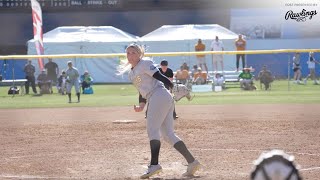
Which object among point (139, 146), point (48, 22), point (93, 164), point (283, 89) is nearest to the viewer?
point (93, 164)

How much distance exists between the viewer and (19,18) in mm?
32094

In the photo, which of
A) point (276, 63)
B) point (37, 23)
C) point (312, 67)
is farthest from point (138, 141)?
point (276, 63)

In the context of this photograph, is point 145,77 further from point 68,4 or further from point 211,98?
point 68,4

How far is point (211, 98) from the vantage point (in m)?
23.3

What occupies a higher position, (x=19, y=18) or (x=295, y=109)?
(x=19, y=18)

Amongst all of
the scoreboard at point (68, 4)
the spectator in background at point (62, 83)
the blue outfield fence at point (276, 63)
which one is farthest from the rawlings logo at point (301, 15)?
the spectator in background at point (62, 83)

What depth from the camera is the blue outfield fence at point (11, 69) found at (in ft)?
103

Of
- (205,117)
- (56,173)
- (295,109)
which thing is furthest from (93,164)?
(295,109)

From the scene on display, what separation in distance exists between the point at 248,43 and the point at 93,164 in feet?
86.7

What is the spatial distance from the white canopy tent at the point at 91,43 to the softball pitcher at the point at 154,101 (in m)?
25.0

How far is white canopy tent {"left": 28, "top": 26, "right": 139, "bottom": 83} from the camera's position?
32938 mm

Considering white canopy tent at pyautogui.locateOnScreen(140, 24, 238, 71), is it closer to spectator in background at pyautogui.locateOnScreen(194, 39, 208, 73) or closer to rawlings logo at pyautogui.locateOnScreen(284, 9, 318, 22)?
spectator in background at pyautogui.locateOnScreen(194, 39, 208, 73)

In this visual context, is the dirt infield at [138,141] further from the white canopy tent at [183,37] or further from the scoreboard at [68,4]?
the white canopy tent at [183,37]

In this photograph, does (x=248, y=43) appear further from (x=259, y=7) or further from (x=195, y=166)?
(x=195, y=166)
